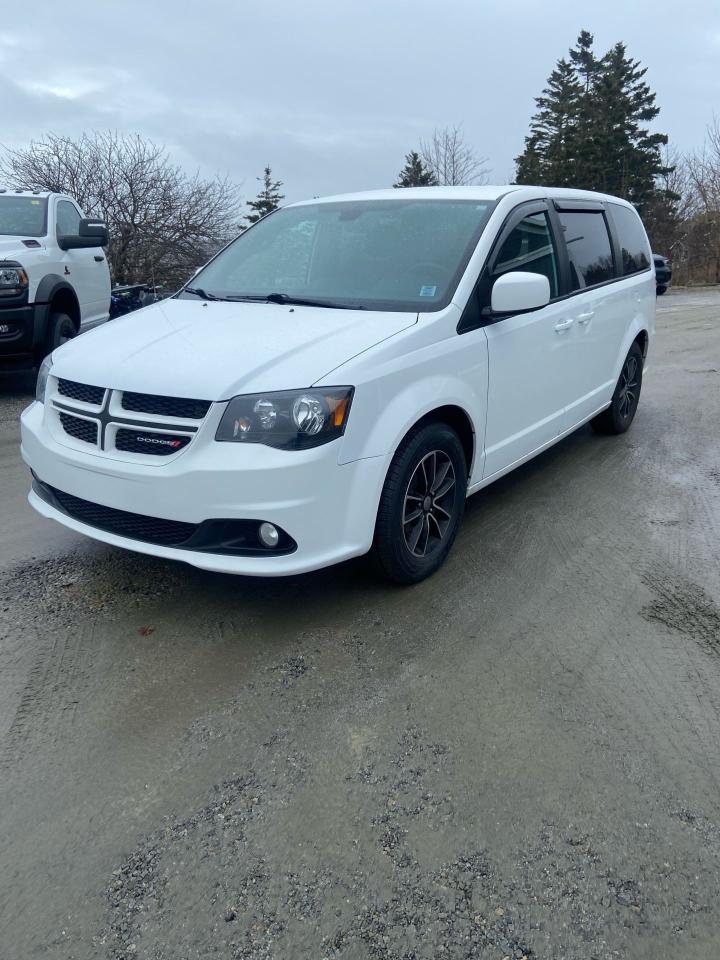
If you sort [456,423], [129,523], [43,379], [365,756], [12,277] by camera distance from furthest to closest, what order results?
[12,277]
[456,423]
[43,379]
[129,523]
[365,756]

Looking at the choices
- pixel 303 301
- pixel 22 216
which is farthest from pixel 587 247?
pixel 22 216

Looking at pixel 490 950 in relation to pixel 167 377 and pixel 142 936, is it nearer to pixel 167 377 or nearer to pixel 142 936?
pixel 142 936

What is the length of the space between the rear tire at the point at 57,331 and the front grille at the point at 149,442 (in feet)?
17.5

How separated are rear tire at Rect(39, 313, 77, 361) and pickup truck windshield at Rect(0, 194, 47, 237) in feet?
2.94

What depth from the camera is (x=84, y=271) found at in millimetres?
8812

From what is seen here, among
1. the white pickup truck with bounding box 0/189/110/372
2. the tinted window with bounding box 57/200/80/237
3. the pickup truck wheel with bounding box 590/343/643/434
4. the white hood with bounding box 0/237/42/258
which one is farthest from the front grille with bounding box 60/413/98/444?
the tinted window with bounding box 57/200/80/237

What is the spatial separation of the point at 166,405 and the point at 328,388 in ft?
2.15

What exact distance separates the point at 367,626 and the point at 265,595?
55cm

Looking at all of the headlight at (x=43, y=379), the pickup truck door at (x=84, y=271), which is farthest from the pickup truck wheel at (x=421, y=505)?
the pickup truck door at (x=84, y=271)

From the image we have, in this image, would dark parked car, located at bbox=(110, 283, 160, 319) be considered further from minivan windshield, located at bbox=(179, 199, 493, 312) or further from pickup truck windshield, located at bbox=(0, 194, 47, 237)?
minivan windshield, located at bbox=(179, 199, 493, 312)

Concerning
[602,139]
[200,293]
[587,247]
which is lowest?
[200,293]

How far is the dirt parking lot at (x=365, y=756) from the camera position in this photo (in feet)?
6.39

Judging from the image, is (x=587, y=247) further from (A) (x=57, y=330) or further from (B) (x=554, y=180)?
(B) (x=554, y=180)

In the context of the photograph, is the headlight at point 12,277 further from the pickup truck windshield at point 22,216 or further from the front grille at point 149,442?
the front grille at point 149,442
